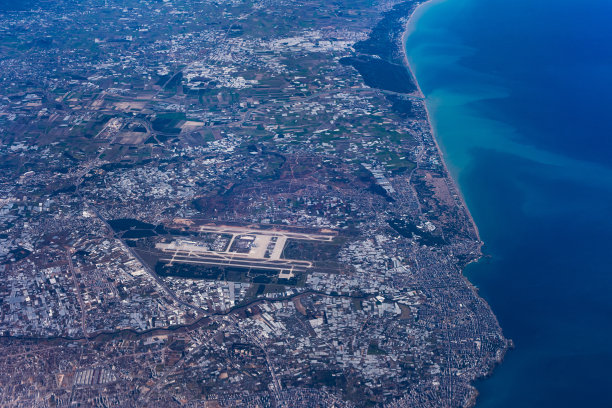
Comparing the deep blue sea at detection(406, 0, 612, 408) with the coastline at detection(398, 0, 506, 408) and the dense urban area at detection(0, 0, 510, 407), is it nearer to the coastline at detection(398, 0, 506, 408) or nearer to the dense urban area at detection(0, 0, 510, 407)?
the coastline at detection(398, 0, 506, 408)

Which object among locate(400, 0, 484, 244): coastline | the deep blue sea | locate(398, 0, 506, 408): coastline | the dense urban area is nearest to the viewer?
the dense urban area

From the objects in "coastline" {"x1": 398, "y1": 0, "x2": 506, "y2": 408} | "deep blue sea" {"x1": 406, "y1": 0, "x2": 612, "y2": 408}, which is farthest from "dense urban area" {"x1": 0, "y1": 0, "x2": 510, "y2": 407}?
"deep blue sea" {"x1": 406, "y1": 0, "x2": 612, "y2": 408}

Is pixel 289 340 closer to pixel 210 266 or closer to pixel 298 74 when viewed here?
pixel 210 266

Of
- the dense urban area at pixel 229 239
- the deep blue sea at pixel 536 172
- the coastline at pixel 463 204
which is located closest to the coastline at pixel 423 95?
the coastline at pixel 463 204

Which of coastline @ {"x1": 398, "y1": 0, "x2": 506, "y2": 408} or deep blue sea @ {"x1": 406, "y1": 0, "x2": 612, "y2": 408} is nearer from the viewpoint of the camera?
coastline @ {"x1": 398, "y1": 0, "x2": 506, "y2": 408}

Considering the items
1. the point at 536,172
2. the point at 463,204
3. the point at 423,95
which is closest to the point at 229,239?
the point at 463,204

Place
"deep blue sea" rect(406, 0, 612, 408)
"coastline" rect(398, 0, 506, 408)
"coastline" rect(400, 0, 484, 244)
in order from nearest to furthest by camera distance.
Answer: "coastline" rect(398, 0, 506, 408) → "deep blue sea" rect(406, 0, 612, 408) → "coastline" rect(400, 0, 484, 244)

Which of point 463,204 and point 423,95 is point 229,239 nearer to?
point 463,204
